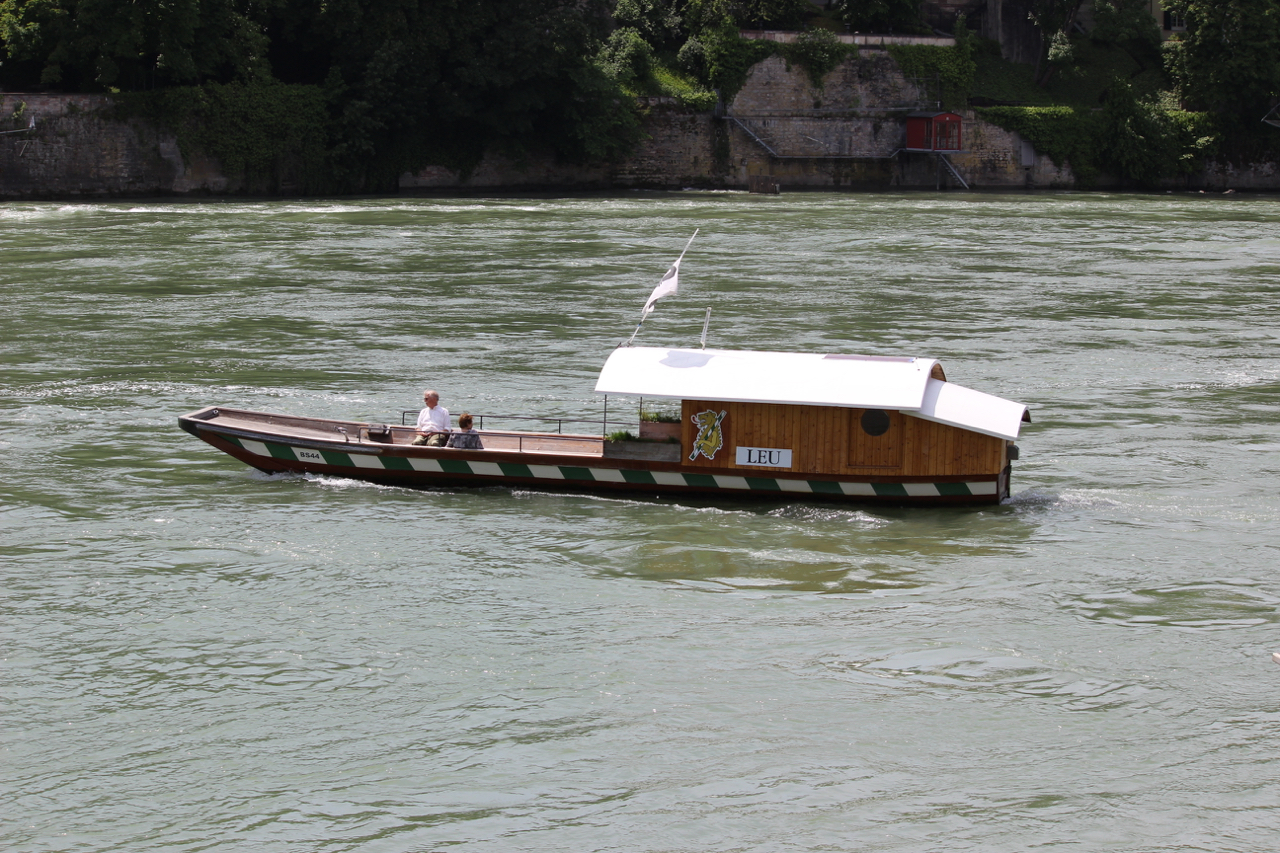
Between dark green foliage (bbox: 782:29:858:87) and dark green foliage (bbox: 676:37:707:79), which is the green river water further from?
dark green foliage (bbox: 782:29:858:87)

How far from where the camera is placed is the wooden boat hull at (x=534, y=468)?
15383 millimetres

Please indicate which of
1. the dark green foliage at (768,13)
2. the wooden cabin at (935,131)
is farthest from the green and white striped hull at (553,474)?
the dark green foliage at (768,13)

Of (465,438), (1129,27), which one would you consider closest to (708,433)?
(465,438)

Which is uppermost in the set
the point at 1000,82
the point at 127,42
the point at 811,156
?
the point at 1000,82

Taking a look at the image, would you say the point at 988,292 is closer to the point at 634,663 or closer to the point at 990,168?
the point at 634,663

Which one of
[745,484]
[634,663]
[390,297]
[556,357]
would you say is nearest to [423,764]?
[634,663]

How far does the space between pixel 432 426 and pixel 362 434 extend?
0.96 metres

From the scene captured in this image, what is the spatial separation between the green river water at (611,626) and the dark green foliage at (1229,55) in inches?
1570

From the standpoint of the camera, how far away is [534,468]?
15.8m

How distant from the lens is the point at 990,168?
62.5 m

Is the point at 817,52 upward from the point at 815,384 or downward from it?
upward

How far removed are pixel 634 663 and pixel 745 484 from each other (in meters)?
4.58

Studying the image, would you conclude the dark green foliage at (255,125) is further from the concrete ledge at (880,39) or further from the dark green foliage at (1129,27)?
the dark green foliage at (1129,27)

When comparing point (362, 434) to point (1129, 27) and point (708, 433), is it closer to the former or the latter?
point (708, 433)
